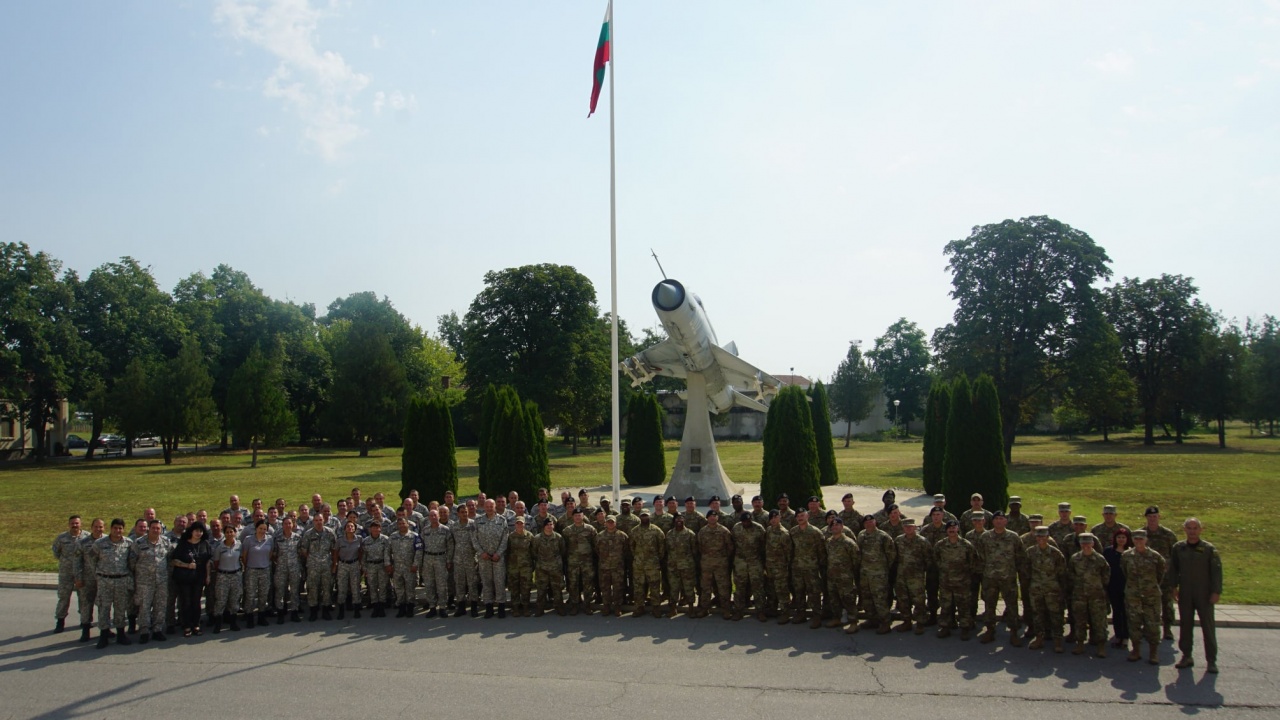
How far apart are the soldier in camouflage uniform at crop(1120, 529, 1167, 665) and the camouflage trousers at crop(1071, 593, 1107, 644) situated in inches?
9.6

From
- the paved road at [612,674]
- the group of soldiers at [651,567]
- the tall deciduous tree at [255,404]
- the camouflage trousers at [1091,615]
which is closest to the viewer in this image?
the paved road at [612,674]

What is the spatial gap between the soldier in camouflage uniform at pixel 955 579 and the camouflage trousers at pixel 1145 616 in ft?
4.83

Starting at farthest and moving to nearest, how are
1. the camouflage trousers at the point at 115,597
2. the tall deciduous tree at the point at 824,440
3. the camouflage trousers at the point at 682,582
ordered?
the tall deciduous tree at the point at 824,440
the camouflage trousers at the point at 682,582
the camouflage trousers at the point at 115,597

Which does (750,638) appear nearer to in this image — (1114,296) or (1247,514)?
(1247,514)

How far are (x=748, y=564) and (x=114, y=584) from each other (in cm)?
736

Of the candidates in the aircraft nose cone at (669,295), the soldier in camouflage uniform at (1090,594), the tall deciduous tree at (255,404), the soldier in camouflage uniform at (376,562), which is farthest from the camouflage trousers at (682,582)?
the tall deciduous tree at (255,404)

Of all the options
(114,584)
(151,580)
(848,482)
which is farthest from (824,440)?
(114,584)

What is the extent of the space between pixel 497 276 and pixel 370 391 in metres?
12.9

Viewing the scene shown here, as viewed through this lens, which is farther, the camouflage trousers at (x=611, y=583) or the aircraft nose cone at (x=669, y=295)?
the aircraft nose cone at (x=669, y=295)

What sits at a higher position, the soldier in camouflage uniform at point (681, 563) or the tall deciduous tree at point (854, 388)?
the tall deciduous tree at point (854, 388)

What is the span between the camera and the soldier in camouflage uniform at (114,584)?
8.66 meters

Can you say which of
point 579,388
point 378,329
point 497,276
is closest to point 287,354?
point 378,329

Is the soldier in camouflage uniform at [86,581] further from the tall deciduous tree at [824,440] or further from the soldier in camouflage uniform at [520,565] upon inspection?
the tall deciduous tree at [824,440]

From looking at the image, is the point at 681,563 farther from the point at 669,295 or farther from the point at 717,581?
the point at 669,295
